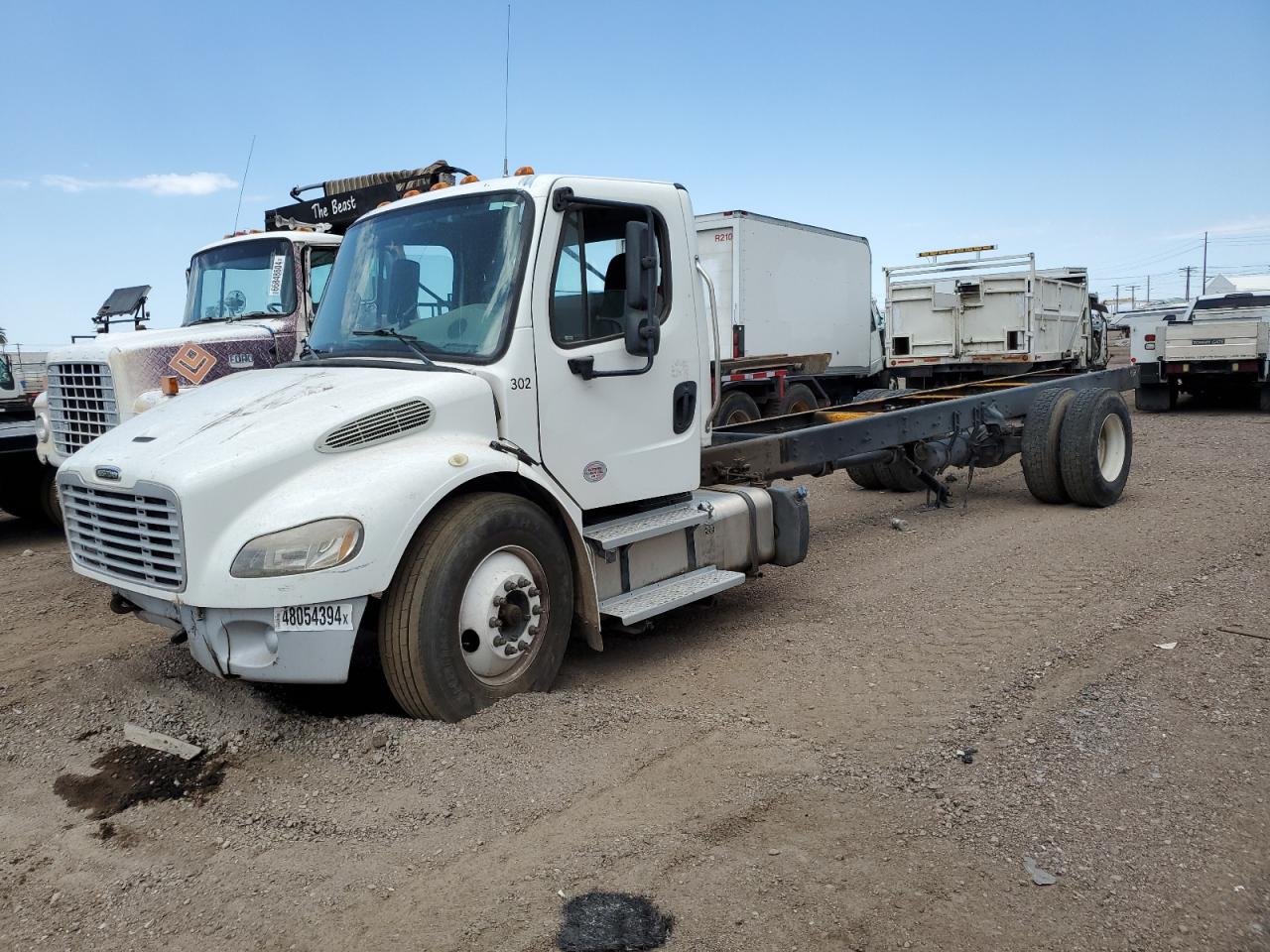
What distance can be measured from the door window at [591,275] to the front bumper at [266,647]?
1767 millimetres

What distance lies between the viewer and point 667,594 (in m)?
5.45

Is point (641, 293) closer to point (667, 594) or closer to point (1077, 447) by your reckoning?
point (667, 594)

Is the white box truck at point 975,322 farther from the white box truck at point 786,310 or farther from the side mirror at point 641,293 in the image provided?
the side mirror at point 641,293

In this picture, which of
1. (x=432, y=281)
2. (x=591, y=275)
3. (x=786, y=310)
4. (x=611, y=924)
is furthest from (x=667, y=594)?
(x=786, y=310)

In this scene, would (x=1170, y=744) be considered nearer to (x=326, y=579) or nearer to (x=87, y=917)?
(x=326, y=579)

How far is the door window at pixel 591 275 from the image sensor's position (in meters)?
5.01

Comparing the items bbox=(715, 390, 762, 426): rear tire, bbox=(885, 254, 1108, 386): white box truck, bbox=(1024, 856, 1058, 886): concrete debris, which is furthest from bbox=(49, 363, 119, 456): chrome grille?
bbox=(885, 254, 1108, 386): white box truck

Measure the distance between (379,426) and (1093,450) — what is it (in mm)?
6957

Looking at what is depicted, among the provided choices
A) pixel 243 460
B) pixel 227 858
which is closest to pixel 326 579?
pixel 243 460

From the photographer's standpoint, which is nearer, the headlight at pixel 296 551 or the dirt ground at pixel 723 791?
the dirt ground at pixel 723 791

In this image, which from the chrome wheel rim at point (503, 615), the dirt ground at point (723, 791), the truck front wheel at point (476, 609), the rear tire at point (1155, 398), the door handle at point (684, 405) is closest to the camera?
the dirt ground at point (723, 791)

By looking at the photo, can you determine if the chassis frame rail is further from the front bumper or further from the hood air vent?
the front bumper

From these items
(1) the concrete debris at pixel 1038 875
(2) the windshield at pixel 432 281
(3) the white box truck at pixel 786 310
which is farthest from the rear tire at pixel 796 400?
(1) the concrete debris at pixel 1038 875

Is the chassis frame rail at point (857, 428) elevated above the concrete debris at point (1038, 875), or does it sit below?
above
